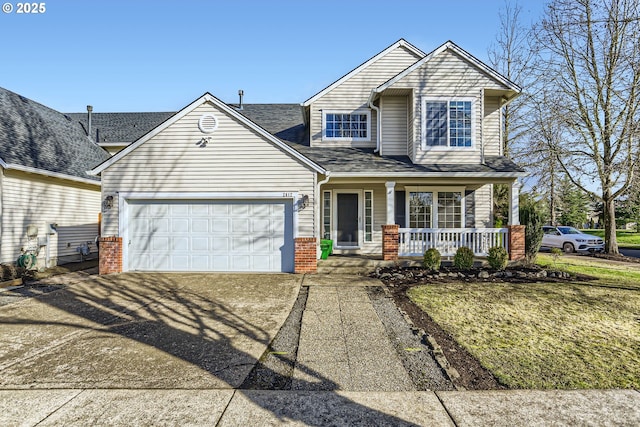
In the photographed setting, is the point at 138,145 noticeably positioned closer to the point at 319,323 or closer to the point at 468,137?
the point at 319,323

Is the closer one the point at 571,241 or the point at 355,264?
the point at 355,264

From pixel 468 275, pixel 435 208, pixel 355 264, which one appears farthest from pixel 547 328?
pixel 435 208

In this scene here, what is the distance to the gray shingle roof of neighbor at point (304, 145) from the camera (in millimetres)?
12062

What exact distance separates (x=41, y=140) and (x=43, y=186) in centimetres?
231

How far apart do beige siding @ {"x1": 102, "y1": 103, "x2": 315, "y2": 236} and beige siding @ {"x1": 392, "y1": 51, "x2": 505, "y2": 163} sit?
4.92 meters

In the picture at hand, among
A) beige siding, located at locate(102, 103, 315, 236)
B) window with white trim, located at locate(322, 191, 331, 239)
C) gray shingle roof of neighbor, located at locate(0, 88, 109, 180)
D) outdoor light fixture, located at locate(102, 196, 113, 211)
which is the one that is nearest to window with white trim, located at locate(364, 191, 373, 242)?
window with white trim, located at locate(322, 191, 331, 239)

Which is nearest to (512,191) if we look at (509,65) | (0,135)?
(509,65)

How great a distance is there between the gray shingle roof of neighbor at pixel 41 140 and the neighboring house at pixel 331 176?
3.01 metres

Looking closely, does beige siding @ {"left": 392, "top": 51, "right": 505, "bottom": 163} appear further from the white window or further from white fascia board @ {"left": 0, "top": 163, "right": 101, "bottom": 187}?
white fascia board @ {"left": 0, "top": 163, "right": 101, "bottom": 187}

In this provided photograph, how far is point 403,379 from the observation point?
4.01 metres

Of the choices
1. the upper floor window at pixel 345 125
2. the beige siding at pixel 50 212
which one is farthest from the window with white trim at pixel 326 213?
the beige siding at pixel 50 212

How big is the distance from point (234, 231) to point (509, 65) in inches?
798

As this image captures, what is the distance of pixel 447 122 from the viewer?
1283 centimetres

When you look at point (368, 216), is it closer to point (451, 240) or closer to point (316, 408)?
point (451, 240)
